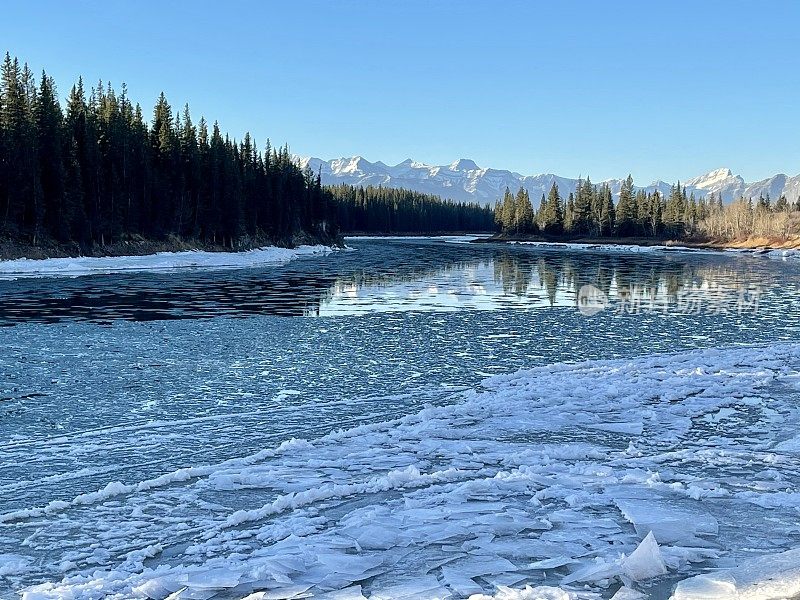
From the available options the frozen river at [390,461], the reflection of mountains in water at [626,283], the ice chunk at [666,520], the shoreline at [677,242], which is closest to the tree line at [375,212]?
the shoreline at [677,242]

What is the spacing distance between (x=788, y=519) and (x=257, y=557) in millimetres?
4731

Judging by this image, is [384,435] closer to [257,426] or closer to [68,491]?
[257,426]

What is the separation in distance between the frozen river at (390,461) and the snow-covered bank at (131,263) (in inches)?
1166

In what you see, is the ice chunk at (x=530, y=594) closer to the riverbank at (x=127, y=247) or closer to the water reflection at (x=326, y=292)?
the water reflection at (x=326, y=292)

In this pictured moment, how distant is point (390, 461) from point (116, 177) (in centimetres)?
6254

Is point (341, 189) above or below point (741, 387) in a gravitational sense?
above

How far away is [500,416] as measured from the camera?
10.4 metres

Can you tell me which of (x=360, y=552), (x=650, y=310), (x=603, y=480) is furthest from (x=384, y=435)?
(x=650, y=310)

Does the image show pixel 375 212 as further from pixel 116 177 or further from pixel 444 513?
pixel 444 513

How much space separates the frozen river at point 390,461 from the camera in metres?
5.38

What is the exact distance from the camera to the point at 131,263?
53469 millimetres

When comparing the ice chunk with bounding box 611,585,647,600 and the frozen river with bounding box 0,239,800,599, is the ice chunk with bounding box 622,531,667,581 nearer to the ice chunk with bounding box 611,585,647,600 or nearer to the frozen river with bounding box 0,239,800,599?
the frozen river with bounding box 0,239,800,599

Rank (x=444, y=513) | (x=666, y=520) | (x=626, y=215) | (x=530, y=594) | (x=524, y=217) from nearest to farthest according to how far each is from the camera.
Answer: (x=530, y=594) → (x=666, y=520) → (x=444, y=513) → (x=626, y=215) → (x=524, y=217)

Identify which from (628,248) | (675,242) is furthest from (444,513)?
(675,242)
